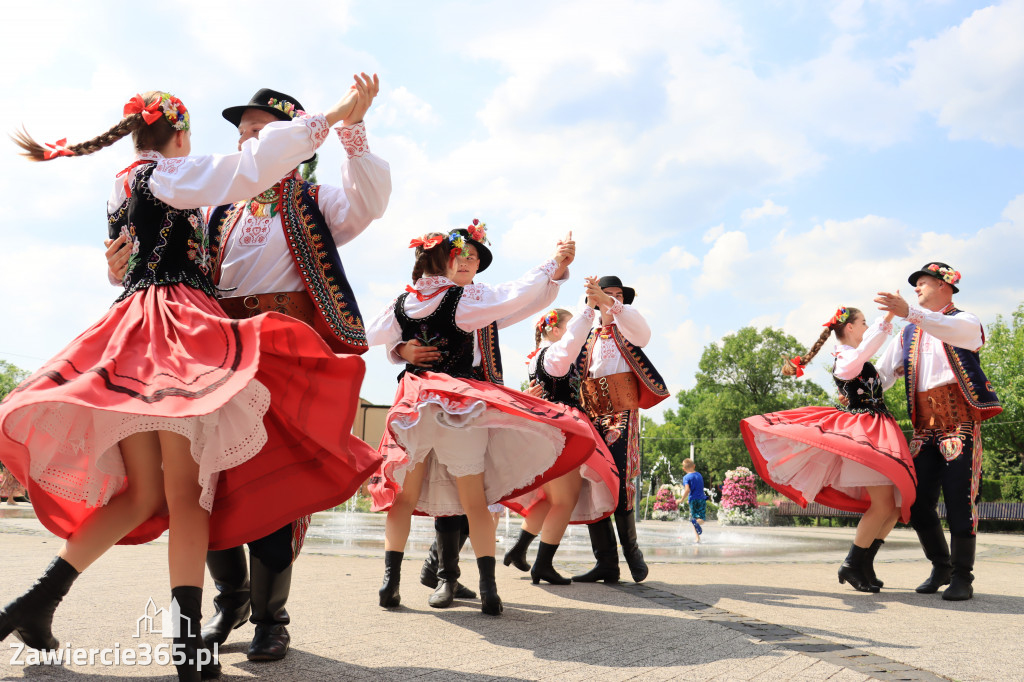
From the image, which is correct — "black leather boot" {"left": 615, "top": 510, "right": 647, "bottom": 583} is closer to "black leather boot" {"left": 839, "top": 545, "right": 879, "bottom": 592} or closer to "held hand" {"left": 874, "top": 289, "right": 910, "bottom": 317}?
"black leather boot" {"left": 839, "top": 545, "right": 879, "bottom": 592}

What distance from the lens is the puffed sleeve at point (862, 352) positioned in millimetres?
5355

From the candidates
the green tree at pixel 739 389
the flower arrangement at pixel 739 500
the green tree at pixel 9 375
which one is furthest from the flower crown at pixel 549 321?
the green tree at pixel 9 375

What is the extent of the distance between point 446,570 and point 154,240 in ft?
8.08

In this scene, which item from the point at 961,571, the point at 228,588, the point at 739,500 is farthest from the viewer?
the point at 739,500

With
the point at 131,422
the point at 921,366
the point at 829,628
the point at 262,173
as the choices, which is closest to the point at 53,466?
the point at 131,422

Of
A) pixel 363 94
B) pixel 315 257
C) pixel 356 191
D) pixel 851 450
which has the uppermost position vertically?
pixel 363 94

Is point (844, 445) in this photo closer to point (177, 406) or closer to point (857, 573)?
point (857, 573)

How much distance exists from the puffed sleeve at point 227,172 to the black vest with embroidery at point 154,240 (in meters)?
0.09

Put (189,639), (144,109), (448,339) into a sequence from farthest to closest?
(448,339)
(144,109)
(189,639)

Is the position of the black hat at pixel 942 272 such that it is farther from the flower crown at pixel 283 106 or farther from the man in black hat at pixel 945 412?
the flower crown at pixel 283 106

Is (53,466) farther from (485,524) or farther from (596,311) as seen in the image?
(596,311)

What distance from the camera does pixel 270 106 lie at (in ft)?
11.7

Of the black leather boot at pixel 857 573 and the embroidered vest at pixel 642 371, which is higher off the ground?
the embroidered vest at pixel 642 371

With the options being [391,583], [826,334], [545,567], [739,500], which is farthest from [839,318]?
[739,500]
